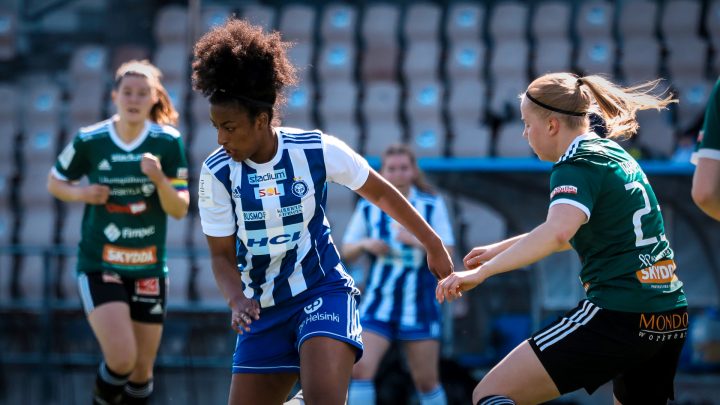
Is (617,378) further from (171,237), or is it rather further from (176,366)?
(171,237)

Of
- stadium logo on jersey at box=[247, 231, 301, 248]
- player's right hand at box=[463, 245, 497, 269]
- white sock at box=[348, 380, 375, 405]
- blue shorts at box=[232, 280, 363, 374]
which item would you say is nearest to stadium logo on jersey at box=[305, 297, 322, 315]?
blue shorts at box=[232, 280, 363, 374]

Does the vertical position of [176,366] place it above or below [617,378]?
below

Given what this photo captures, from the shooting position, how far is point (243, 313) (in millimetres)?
4062

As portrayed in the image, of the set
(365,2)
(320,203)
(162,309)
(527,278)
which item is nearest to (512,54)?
(365,2)

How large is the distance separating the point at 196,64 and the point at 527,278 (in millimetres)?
4360

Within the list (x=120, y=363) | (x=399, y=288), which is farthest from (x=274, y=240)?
(x=399, y=288)

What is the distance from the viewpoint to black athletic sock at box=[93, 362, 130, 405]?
5.95 m

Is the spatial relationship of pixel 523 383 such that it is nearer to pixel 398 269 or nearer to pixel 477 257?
pixel 477 257

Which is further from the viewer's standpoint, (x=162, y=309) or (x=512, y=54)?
(x=512, y=54)

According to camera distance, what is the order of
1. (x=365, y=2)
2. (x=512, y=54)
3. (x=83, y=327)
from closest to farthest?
(x=83, y=327)
(x=512, y=54)
(x=365, y=2)

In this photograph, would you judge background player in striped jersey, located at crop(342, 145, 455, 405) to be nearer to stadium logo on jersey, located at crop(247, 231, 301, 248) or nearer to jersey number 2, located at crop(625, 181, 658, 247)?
stadium logo on jersey, located at crop(247, 231, 301, 248)

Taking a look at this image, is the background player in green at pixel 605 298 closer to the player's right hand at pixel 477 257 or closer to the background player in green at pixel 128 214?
the player's right hand at pixel 477 257

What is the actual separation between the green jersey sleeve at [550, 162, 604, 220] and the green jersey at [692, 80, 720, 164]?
42 cm

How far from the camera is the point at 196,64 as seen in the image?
13.5ft
